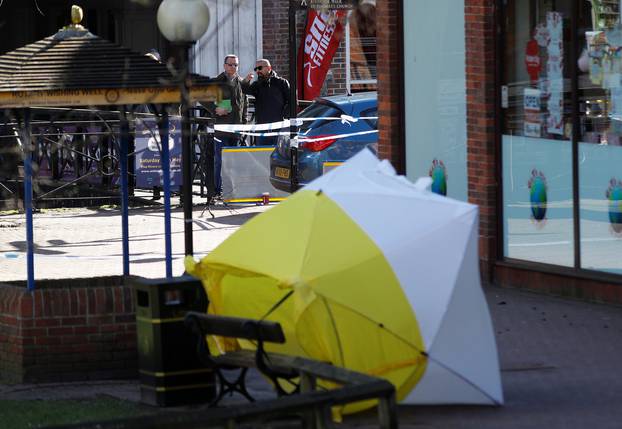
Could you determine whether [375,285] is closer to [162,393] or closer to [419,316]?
[419,316]

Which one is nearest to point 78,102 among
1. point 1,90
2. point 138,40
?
point 1,90

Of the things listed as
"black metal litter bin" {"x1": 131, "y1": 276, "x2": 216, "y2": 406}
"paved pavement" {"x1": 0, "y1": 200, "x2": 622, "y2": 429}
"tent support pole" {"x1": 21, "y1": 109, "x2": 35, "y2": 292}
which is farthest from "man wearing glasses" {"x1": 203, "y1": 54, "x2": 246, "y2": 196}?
"black metal litter bin" {"x1": 131, "y1": 276, "x2": 216, "y2": 406}

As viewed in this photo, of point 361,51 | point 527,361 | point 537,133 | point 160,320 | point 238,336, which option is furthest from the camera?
point 361,51

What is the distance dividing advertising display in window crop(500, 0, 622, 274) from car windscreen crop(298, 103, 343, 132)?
26.6 feet

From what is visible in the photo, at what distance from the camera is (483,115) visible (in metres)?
13.9

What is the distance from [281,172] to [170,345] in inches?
499

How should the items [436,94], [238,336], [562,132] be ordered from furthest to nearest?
[436,94] → [562,132] → [238,336]

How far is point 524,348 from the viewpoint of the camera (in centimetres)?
1089

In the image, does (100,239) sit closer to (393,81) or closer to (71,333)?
(393,81)

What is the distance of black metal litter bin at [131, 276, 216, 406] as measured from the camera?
9.37 metres

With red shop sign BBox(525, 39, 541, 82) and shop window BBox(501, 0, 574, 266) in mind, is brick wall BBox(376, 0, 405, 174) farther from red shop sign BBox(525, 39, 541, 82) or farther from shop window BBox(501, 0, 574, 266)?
red shop sign BBox(525, 39, 541, 82)

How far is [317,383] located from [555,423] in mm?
1429

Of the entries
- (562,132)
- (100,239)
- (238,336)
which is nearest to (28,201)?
(238,336)

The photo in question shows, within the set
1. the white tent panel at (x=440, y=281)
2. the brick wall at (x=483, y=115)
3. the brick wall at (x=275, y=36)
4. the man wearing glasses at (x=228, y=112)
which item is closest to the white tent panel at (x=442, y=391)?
the white tent panel at (x=440, y=281)
